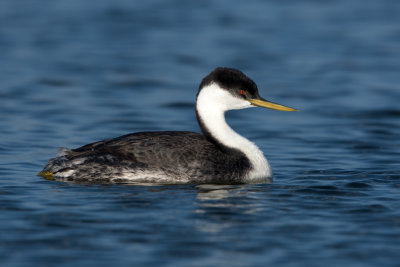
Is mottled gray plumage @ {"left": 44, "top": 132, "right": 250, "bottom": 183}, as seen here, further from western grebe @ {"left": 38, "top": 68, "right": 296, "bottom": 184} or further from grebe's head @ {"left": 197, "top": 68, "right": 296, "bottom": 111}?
grebe's head @ {"left": 197, "top": 68, "right": 296, "bottom": 111}

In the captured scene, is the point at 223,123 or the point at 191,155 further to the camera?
the point at 223,123

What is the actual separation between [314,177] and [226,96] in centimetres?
173

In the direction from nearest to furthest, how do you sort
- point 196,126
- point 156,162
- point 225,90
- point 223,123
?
point 156,162, point 225,90, point 223,123, point 196,126

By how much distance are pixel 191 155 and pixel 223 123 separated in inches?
30.4

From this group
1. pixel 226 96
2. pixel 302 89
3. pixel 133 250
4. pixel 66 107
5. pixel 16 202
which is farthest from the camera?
pixel 302 89

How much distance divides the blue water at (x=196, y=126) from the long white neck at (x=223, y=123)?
0.46 m

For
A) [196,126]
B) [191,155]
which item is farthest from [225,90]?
[196,126]

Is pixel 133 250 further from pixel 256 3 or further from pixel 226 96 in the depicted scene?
pixel 256 3

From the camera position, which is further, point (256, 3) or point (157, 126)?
point (256, 3)

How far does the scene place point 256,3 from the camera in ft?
97.8

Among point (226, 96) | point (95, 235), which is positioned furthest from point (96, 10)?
point (95, 235)

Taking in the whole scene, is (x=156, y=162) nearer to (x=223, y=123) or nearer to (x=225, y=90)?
(x=223, y=123)

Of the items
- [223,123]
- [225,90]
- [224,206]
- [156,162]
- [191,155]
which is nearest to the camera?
[224,206]

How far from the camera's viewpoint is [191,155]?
11031mm
